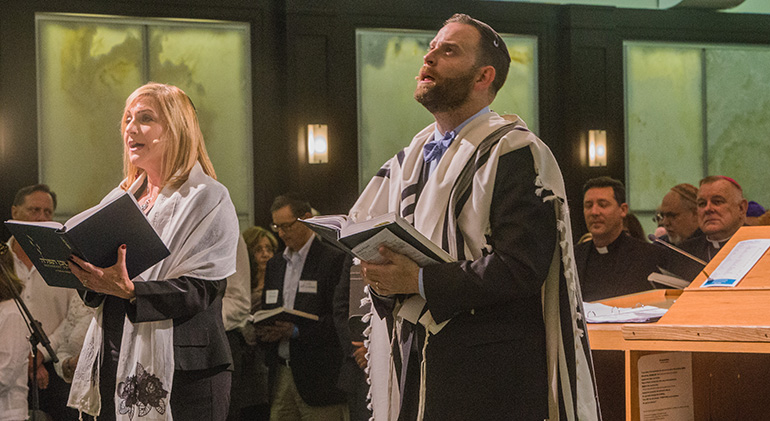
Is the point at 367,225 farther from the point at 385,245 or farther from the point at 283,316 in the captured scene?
the point at 283,316

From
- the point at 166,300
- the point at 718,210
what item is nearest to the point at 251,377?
the point at 718,210

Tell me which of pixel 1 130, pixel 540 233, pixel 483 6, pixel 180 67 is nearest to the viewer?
pixel 540 233

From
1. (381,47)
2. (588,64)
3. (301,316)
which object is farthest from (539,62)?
(301,316)

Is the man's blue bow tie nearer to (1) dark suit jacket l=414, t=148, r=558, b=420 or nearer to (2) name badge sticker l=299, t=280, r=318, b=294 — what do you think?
(1) dark suit jacket l=414, t=148, r=558, b=420

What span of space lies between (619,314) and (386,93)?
5.37m

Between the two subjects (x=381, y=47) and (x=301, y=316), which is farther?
(x=381, y=47)

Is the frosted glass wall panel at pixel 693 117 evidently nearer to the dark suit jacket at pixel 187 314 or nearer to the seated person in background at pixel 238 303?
the seated person in background at pixel 238 303

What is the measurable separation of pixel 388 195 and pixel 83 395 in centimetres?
104

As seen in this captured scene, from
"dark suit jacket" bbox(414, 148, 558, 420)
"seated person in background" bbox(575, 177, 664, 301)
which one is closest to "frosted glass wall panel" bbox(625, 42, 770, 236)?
"seated person in background" bbox(575, 177, 664, 301)

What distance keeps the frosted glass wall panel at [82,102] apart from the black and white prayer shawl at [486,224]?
18.4 ft

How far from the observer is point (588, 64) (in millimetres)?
8320

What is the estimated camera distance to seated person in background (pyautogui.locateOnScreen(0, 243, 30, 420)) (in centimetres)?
439

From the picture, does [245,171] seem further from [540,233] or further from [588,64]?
[540,233]

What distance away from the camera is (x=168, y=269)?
8.35 feet
